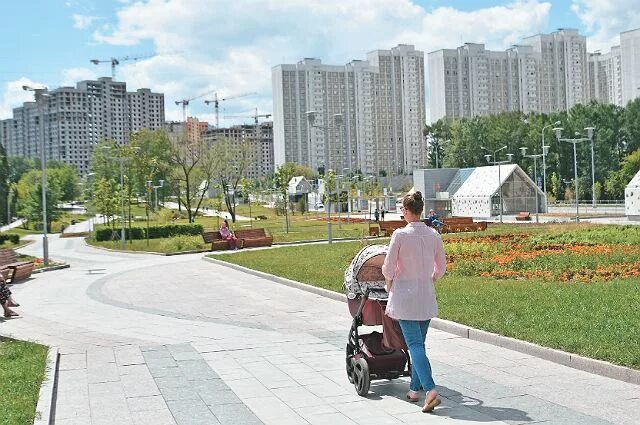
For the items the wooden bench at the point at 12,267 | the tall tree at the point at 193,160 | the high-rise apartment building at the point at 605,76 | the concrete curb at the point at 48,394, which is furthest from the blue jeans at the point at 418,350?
the high-rise apartment building at the point at 605,76

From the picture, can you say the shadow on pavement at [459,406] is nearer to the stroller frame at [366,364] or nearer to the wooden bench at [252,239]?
the stroller frame at [366,364]

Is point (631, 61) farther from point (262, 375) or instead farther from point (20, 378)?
point (20, 378)

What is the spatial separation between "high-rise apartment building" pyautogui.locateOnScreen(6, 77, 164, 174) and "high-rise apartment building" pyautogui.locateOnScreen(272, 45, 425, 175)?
44585 millimetres

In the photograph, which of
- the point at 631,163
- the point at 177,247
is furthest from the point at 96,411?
the point at 631,163

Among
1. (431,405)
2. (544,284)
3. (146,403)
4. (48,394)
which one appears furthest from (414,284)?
(544,284)

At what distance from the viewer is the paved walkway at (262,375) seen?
22.0ft

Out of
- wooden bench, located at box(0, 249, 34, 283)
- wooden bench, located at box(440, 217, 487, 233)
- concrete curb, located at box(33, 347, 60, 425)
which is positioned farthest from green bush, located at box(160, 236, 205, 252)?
concrete curb, located at box(33, 347, 60, 425)

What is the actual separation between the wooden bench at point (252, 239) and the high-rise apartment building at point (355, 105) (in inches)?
3795

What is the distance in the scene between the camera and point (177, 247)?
35.9 m

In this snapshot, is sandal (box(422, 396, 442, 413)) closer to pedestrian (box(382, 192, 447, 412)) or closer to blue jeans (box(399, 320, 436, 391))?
pedestrian (box(382, 192, 447, 412))

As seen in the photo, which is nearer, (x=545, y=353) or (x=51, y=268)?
(x=545, y=353)

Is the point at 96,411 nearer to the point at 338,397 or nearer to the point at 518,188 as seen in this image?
the point at 338,397

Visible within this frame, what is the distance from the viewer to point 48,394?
7621 millimetres

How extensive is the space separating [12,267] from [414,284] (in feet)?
60.9
